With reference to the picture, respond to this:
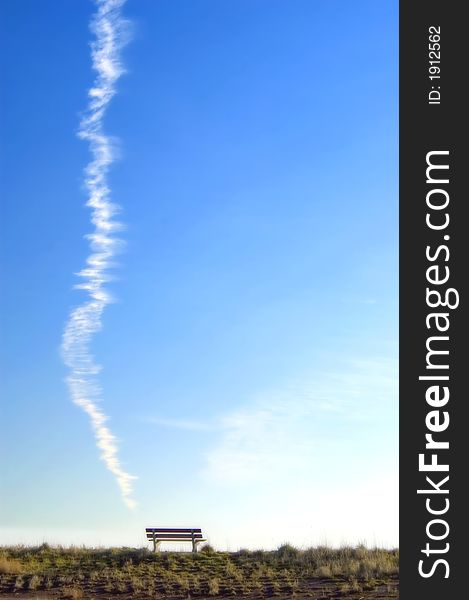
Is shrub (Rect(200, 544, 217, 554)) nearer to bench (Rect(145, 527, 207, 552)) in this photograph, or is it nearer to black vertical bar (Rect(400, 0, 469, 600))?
bench (Rect(145, 527, 207, 552))

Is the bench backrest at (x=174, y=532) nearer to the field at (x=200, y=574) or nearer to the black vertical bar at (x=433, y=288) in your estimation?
the field at (x=200, y=574)

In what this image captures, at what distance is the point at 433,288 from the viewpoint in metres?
12.9

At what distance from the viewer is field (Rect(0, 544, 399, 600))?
23.6 m

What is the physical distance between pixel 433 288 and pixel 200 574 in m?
17.1

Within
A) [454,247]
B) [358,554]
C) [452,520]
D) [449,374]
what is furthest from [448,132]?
[358,554]

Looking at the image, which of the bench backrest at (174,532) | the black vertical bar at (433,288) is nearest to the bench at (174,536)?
the bench backrest at (174,532)

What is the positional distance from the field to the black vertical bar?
406 inches

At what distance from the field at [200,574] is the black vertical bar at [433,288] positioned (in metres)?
10.3

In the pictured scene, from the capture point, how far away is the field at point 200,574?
2359cm

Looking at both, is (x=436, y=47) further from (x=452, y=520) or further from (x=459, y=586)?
(x=459, y=586)

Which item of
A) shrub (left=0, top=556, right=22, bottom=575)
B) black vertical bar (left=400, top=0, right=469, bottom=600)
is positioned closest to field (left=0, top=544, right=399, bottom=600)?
shrub (left=0, top=556, right=22, bottom=575)

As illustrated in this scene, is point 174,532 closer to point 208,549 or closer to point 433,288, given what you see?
point 208,549

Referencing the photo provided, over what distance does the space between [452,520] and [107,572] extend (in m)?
17.5

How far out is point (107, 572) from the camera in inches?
1072
